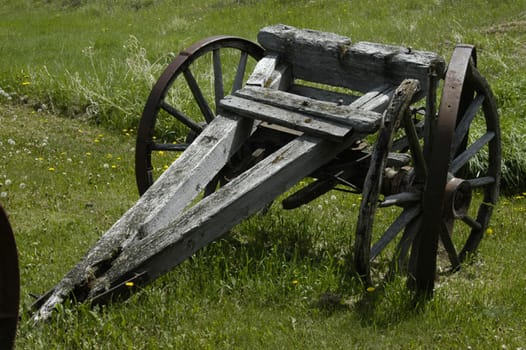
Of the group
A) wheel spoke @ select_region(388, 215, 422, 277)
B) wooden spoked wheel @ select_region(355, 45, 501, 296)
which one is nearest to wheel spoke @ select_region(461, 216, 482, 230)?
wooden spoked wheel @ select_region(355, 45, 501, 296)

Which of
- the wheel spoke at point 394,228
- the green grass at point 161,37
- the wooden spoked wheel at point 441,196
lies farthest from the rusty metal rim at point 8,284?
the green grass at point 161,37

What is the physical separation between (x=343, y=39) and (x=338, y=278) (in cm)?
173

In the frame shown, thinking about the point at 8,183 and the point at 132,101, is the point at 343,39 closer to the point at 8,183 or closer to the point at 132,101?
the point at 8,183

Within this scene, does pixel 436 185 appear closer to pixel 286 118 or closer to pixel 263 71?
pixel 286 118

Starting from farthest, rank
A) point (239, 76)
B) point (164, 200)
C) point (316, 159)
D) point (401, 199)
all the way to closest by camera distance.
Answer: point (239, 76), point (316, 159), point (401, 199), point (164, 200)

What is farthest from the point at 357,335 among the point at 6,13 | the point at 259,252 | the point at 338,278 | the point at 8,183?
the point at 6,13

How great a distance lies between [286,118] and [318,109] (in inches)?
7.9

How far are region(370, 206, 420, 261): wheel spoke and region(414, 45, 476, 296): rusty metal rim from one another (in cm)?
17

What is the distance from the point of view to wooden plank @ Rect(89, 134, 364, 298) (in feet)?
14.2

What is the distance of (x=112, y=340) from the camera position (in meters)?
4.15

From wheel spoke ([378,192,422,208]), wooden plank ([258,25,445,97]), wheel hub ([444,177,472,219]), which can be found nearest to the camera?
wheel spoke ([378,192,422,208])

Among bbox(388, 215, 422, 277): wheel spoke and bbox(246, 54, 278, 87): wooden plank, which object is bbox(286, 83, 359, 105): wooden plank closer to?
bbox(246, 54, 278, 87): wooden plank

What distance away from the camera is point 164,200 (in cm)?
470

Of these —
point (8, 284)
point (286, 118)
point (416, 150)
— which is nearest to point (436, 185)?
point (416, 150)
